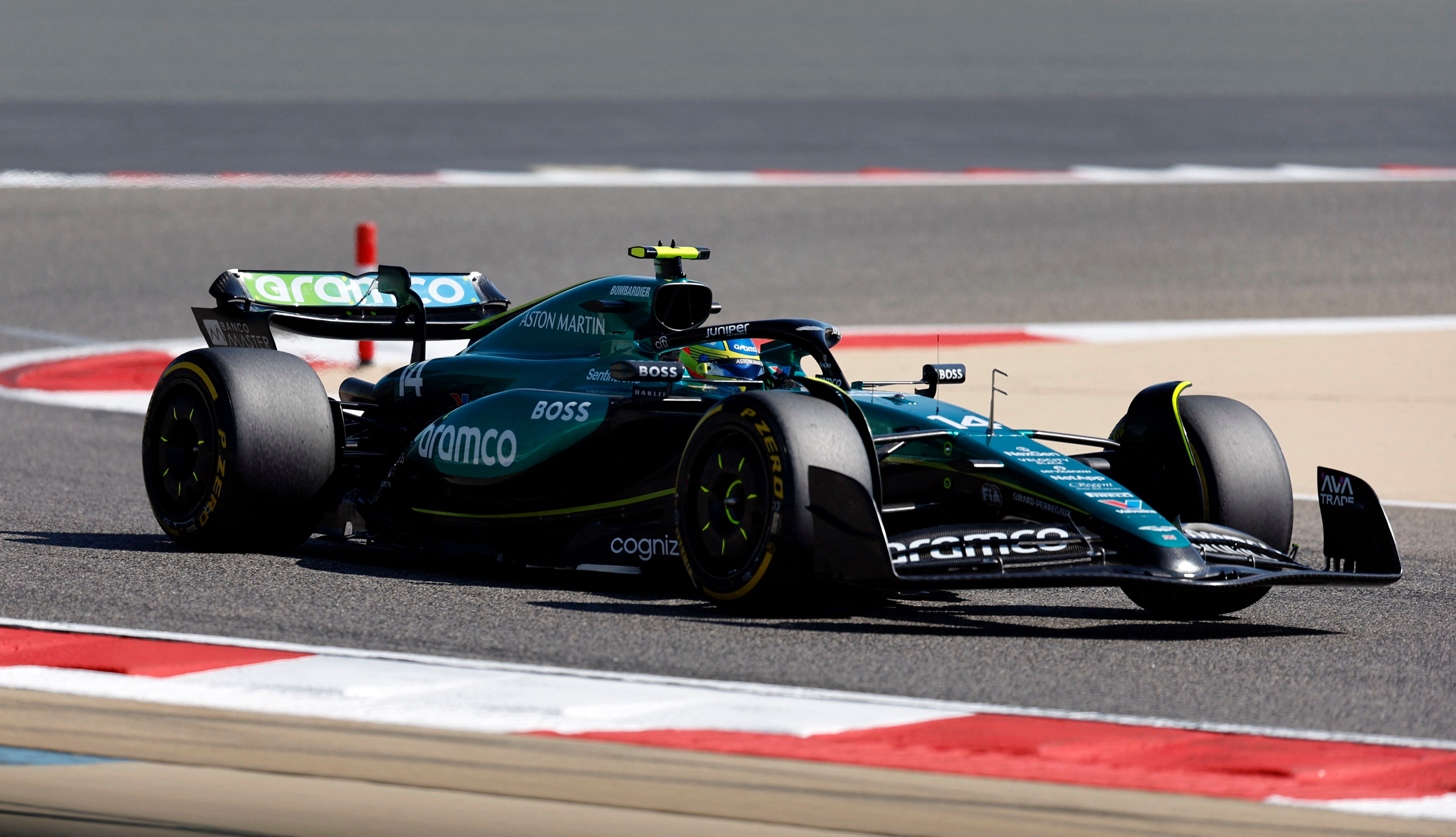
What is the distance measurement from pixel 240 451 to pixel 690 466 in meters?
1.82

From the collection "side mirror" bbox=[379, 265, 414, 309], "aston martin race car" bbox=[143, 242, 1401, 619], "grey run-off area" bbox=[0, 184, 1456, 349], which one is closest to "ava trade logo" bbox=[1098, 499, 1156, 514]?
"aston martin race car" bbox=[143, 242, 1401, 619]

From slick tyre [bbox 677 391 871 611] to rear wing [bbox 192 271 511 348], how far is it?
7.65 ft

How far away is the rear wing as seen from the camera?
8281 mm

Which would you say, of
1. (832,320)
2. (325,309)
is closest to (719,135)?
(832,320)

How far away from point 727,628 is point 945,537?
2.25 feet

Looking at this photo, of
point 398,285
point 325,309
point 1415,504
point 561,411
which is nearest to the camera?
point 561,411

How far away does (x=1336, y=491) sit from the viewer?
6.50m

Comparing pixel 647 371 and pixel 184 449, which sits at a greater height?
pixel 647 371

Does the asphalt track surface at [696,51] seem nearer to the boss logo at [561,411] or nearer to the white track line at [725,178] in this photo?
the white track line at [725,178]

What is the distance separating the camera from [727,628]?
19.4 ft

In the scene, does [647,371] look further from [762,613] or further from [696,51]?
[696,51]

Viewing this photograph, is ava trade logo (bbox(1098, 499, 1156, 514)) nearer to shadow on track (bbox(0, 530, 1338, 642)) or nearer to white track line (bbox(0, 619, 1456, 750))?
shadow on track (bbox(0, 530, 1338, 642))

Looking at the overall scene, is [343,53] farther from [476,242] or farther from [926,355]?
[926,355]

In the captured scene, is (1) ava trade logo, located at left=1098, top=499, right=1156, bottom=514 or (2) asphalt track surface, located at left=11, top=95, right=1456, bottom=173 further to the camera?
(2) asphalt track surface, located at left=11, top=95, right=1456, bottom=173
